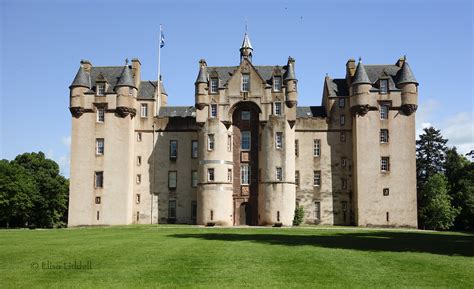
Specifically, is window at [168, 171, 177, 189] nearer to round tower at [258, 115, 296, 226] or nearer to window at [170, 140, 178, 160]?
window at [170, 140, 178, 160]

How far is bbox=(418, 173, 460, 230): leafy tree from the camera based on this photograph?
209ft

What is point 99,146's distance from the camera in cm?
6059

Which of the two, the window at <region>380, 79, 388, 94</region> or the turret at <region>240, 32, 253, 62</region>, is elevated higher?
the turret at <region>240, 32, 253, 62</region>

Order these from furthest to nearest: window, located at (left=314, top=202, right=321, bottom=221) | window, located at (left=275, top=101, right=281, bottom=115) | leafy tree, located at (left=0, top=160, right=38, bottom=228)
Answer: leafy tree, located at (left=0, top=160, right=38, bottom=228) → window, located at (left=314, top=202, right=321, bottom=221) → window, located at (left=275, top=101, right=281, bottom=115)

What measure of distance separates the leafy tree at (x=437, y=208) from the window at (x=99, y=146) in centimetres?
4104

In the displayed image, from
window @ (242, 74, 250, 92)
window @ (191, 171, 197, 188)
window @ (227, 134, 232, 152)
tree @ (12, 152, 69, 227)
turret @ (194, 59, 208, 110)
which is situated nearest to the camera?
turret @ (194, 59, 208, 110)

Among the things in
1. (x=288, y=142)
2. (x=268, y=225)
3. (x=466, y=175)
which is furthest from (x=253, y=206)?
(x=466, y=175)

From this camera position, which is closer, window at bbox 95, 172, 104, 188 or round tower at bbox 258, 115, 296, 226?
round tower at bbox 258, 115, 296, 226

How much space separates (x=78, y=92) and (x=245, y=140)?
20698 millimetres

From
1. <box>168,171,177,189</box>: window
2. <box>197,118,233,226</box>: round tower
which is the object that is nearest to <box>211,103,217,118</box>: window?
<box>197,118,233,226</box>: round tower

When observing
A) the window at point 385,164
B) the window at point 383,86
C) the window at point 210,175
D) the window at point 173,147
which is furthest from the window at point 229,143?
the window at point 383,86

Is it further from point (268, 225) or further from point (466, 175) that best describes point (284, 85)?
point (466, 175)

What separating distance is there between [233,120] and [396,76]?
20118 mm

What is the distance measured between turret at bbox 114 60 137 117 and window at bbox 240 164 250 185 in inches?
588
